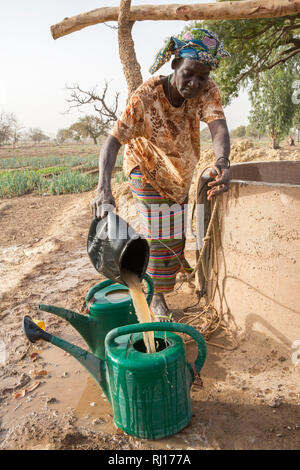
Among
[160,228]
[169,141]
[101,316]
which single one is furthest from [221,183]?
[101,316]

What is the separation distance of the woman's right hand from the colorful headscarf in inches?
33.1

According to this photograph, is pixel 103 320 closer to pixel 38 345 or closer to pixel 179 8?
pixel 38 345

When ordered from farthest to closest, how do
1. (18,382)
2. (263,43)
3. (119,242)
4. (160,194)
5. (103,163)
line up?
(263,43)
(160,194)
(18,382)
(103,163)
(119,242)

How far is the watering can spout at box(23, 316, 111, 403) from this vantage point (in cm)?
165

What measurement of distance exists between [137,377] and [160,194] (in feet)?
4.24

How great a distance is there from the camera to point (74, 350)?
1.67 metres

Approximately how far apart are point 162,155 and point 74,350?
4.32 feet

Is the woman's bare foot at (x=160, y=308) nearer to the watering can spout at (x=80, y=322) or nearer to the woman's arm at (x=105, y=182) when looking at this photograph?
the watering can spout at (x=80, y=322)

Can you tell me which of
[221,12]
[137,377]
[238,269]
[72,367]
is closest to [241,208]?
[238,269]

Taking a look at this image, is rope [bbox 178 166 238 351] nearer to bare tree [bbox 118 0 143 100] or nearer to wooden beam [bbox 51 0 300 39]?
wooden beam [bbox 51 0 300 39]

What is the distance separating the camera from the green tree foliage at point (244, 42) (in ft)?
19.9

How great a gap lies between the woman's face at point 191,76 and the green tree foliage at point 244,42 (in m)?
4.67

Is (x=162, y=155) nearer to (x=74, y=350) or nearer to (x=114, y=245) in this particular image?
(x=114, y=245)

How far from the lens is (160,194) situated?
2.51 metres
